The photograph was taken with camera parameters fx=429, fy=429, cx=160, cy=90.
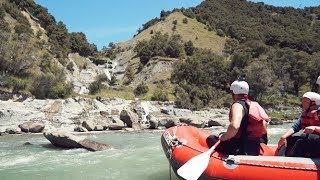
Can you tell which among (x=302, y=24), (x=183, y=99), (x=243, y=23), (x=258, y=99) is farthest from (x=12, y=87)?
(x=302, y=24)

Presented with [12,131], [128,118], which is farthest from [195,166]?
[128,118]

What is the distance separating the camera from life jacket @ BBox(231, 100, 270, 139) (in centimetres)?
740

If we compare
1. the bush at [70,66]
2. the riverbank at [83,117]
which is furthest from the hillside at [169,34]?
the riverbank at [83,117]

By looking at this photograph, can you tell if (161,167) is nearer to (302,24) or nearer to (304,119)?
(304,119)

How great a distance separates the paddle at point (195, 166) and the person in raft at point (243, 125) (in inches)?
17.1

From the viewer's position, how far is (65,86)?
3719 cm

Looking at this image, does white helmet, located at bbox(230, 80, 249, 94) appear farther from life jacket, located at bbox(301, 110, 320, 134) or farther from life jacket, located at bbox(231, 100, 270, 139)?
life jacket, located at bbox(301, 110, 320, 134)

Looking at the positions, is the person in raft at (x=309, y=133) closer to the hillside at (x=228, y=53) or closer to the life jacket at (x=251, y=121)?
the life jacket at (x=251, y=121)

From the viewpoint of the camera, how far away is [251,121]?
748 centimetres

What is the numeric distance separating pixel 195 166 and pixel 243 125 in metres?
1.11

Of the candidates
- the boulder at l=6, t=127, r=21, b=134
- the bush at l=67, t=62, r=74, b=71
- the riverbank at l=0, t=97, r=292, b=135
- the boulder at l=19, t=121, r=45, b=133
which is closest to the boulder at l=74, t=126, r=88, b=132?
the riverbank at l=0, t=97, r=292, b=135

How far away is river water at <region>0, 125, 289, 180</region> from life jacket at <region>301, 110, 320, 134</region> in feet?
15.1

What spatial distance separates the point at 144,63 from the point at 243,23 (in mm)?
39505

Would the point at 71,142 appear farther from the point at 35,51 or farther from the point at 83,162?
the point at 35,51
